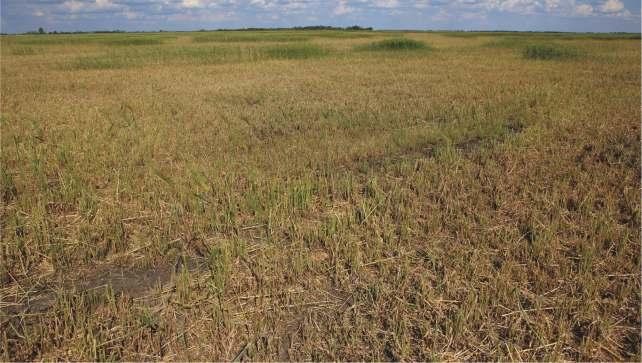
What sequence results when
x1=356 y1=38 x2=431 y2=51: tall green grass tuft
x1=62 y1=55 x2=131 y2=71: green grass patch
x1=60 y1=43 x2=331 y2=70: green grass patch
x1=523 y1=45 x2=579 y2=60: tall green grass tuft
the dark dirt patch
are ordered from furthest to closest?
x1=356 y1=38 x2=431 y2=51: tall green grass tuft
x1=523 y1=45 x2=579 y2=60: tall green grass tuft
x1=60 y1=43 x2=331 y2=70: green grass patch
x1=62 y1=55 x2=131 y2=71: green grass patch
the dark dirt patch

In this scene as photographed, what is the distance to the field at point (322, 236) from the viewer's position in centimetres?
239

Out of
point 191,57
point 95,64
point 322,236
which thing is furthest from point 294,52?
point 322,236

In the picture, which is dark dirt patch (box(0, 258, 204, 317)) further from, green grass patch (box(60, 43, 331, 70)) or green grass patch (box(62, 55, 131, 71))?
green grass patch (box(60, 43, 331, 70))

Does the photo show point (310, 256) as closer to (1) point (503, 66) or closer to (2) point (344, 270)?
(2) point (344, 270)

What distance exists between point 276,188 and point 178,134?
3190 mm

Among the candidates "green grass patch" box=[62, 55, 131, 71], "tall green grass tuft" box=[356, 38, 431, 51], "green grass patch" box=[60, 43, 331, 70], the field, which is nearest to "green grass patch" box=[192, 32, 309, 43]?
"tall green grass tuft" box=[356, 38, 431, 51]

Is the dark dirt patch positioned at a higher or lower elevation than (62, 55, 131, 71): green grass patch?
lower

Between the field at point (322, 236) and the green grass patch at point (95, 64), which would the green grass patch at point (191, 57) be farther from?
the field at point (322, 236)

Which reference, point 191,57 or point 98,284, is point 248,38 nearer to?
point 191,57

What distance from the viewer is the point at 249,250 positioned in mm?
3355

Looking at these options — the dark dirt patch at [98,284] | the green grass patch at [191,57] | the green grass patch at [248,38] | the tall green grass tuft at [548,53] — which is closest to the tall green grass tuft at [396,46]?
the green grass patch at [191,57]

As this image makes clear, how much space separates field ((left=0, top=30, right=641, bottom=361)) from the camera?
7.84 feet

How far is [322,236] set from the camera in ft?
11.6

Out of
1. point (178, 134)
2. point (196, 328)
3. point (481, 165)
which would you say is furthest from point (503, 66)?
point (196, 328)
